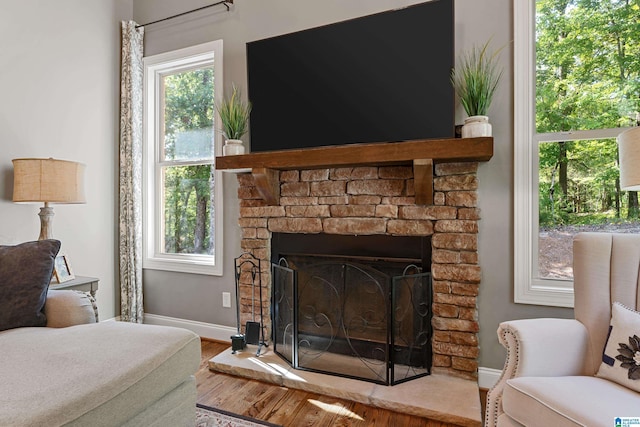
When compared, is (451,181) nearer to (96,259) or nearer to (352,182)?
(352,182)

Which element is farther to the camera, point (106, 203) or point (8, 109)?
point (106, 203)

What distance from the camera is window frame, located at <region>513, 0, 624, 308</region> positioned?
2.08 meters

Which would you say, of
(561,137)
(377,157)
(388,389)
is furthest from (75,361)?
(561,137)

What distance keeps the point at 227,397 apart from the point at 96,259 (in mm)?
1781

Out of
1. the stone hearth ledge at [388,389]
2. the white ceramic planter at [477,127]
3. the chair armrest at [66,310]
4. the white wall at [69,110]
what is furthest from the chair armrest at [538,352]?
the white wall at [69,110]

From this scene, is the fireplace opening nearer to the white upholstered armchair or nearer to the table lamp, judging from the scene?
the white upholstered armchair

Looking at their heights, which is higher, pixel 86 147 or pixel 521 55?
pixel 521 55

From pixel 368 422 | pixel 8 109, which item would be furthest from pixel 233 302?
pixel 8 109

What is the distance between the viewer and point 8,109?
2471 mm

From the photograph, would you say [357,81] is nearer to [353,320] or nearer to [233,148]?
[233,148]

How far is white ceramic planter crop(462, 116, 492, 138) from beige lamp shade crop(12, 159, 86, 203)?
2456 millimetres

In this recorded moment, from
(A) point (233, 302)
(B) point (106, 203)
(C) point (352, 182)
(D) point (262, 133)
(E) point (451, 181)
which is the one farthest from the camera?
(B) point (106, 203)

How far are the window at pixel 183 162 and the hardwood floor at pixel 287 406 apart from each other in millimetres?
981

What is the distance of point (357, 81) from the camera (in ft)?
7.44
